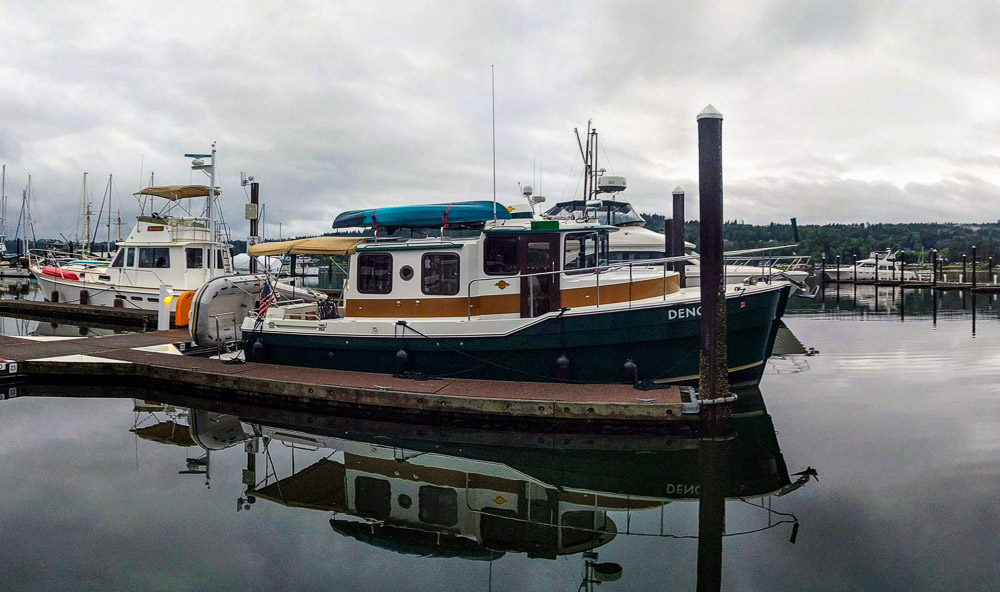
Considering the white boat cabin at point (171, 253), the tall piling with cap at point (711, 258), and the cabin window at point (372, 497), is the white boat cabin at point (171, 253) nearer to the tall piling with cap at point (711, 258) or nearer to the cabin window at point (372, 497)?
the cabin window at point (372, 497)

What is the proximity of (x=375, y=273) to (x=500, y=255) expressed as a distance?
222cm

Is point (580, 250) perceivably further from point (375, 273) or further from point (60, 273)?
point (60, 273)

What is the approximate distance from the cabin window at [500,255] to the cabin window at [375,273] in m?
1.70

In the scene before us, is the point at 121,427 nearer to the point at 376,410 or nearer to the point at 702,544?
the point at 376,410

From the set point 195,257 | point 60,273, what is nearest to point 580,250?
point 195,257

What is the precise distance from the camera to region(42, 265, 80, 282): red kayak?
25.9m

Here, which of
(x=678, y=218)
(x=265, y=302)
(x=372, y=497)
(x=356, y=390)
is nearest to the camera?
(x=372, y=497)

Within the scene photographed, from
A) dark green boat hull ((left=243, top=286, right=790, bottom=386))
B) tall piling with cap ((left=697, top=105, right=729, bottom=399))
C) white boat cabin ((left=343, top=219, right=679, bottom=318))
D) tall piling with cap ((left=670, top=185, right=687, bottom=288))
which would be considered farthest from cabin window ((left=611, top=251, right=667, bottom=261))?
tall piling with cap ((left=697, top=105, right=729, bottom=399))

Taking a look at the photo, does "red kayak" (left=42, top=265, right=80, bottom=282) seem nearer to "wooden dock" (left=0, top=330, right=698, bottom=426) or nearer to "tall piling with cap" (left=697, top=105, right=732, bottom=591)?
"wooden dock" (left=0, top=330, right=698, bottom=426)

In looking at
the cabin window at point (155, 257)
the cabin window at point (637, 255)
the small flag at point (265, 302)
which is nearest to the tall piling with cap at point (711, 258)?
the small flag at point (265, 302)

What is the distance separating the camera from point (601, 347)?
9711mm

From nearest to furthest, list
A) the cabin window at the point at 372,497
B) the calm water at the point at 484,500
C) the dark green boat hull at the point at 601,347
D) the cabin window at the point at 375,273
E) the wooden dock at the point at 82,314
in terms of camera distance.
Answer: the calm water at the point at 484,500 < the cabin window at the point at 372,497 < the dark green boat hull at the point at 601,347 < the cabin window at the point at 375,273 < the wooden dock at the point at 82,314

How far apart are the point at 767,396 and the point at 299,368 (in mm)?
8626

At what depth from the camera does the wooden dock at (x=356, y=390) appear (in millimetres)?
8727
